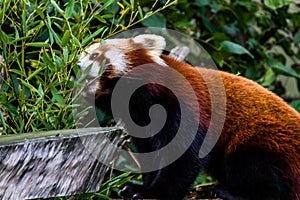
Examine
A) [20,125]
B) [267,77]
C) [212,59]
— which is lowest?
[267,77]

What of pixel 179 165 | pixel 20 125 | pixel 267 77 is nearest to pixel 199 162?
pixel 179 165

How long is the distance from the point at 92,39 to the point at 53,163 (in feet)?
2.63

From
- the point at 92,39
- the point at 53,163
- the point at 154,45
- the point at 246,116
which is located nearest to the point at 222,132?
the point at 246,116

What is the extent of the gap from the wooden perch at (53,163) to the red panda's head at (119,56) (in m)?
0.74

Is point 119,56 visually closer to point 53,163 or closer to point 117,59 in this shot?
point 117,59

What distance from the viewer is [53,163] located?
1518 mm

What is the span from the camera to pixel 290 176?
242 centimetres

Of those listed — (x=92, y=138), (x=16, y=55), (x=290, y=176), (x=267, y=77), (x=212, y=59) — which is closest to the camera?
Result: (x=92, y=138)

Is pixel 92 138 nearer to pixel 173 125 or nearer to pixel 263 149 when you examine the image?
pixel 173 125

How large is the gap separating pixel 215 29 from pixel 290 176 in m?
1.80

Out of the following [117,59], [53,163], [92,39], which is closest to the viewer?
[53,163]

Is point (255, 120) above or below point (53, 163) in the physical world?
below

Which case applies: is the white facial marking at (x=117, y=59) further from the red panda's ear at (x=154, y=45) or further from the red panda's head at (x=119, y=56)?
the red panda's ear at (x=154, y=45)

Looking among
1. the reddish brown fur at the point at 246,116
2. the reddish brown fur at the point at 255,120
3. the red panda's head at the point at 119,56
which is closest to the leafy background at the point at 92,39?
the red panda's head at the point at 119,56
